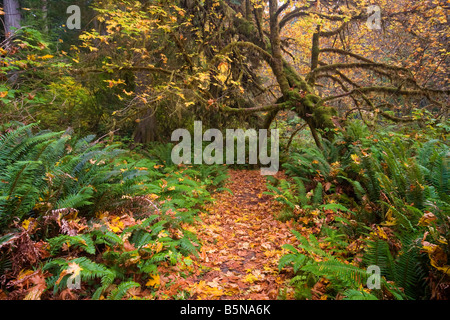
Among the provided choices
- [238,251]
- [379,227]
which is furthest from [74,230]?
[379,227]

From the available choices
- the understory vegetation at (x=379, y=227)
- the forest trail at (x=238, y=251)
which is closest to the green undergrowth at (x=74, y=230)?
the forest trail at (x=238, y=251)

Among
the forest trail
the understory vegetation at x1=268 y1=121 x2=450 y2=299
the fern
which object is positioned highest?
the understory vegetation at x1=268 y1=121 x2=450 y2=299

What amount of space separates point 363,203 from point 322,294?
78.3 inches

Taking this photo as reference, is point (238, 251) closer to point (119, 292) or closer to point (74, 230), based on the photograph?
point (119, 292)

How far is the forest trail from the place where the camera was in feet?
9.45

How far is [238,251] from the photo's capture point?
395 centimetres

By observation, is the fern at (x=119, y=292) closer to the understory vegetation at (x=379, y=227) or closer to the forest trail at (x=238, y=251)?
the forest trail at (x=238, y=251)

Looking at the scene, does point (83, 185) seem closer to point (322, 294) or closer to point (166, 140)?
point (322, 294)

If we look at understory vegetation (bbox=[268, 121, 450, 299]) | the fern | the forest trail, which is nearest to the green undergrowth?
the fern

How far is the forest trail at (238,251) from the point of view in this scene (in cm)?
288

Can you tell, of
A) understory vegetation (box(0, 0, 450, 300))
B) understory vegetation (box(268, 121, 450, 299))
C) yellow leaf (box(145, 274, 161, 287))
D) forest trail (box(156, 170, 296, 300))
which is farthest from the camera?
forest trail (box(156, 170, 296, 300))

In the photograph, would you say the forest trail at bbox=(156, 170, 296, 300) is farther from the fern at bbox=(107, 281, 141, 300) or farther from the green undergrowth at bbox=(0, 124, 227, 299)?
→ the fern at bbox=(107, 281, 141, 300)

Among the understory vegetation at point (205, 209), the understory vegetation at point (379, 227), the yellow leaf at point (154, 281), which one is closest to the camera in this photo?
the understory vegetation at point (379, 227)

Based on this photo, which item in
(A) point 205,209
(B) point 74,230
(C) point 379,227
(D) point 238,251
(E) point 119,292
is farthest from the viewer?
(A) point 205,209
